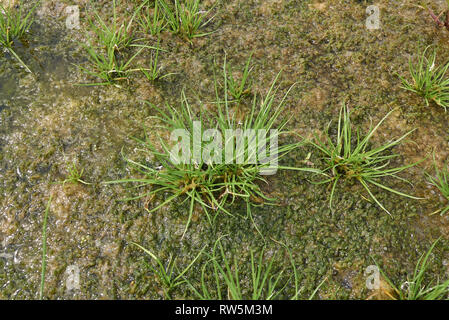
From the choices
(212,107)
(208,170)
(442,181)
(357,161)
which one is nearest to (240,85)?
(212,107)

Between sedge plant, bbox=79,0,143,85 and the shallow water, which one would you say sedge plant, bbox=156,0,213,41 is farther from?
sedge plant, bbox=79,0,143,85

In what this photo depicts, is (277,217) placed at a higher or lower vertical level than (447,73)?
lower

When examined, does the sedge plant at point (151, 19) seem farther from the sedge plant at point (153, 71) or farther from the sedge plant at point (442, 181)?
the sedge plant at point (442, 181)

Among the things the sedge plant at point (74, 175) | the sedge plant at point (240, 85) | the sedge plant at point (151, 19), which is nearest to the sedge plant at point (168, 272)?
the sedge plant at point (74, 175)
